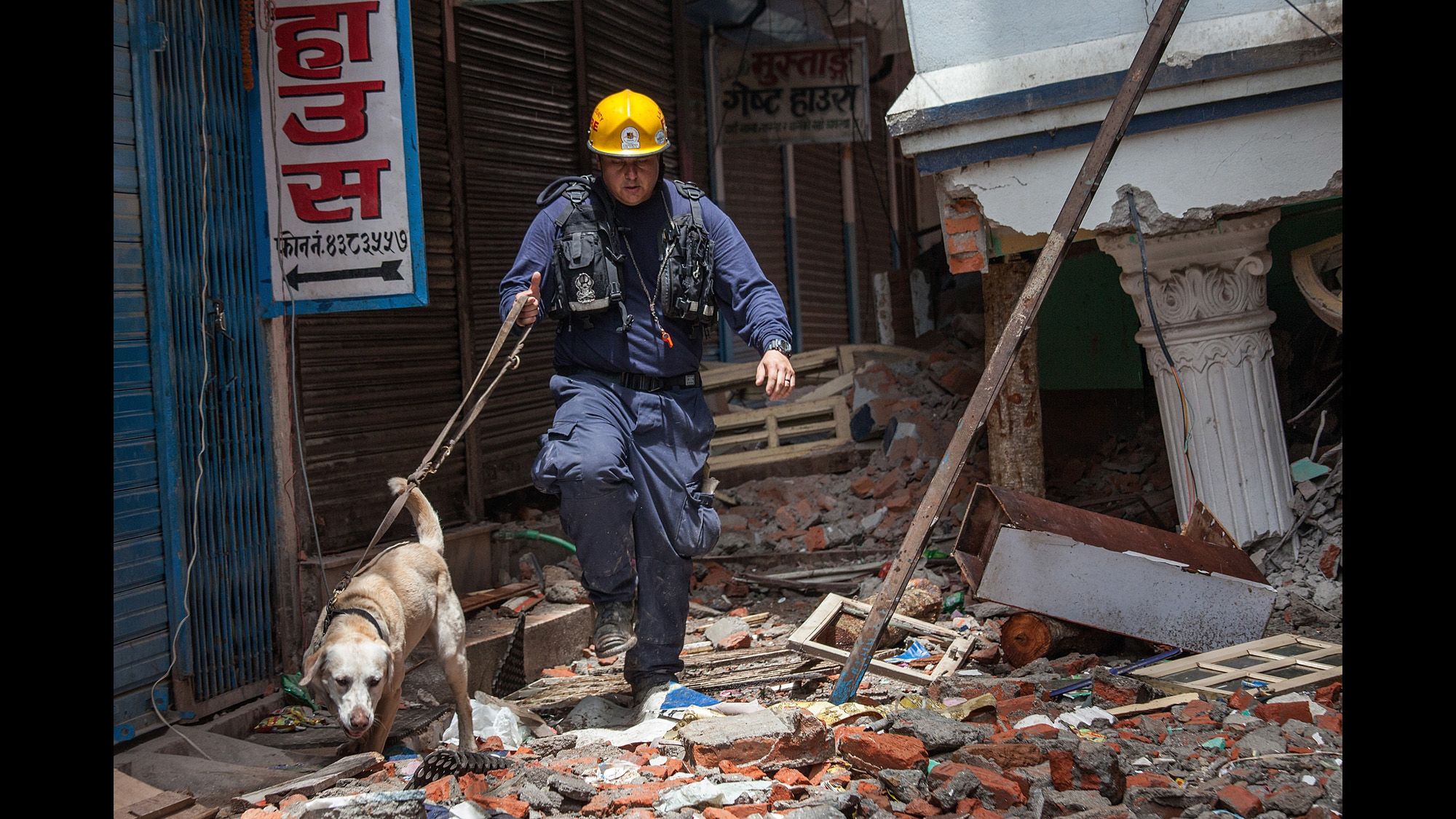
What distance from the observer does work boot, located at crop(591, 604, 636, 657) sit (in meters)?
4.53

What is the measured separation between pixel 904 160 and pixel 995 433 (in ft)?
34.3

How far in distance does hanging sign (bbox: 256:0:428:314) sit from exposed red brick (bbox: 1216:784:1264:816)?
11.6 ft

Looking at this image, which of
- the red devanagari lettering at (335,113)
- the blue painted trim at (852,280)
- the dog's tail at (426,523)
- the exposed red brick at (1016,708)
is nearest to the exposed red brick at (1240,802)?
the exposed red brick at (1016,708)

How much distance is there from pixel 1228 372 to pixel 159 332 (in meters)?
4.99

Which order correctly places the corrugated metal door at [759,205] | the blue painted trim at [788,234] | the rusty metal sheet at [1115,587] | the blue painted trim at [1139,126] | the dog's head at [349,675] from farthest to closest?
the blue painted trim at [788,234], the corrugated metal door at [759,205], the blue painted trim at [1139,126], the rusty metal sheet at [1115,587], the dog's head at [349,675]

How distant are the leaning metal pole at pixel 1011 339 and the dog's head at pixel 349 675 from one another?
5.51 ft

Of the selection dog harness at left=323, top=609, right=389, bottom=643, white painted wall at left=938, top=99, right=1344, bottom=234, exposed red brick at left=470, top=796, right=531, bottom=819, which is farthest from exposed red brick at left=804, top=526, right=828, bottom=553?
exposed red brick at left=470, top=796, right=531, bottom=819

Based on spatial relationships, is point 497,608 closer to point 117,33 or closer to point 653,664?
point 653,664

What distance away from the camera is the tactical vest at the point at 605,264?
4637 millimetres

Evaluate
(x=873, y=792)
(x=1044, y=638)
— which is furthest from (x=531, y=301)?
(x=1044, y=638)

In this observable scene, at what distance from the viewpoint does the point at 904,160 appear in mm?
16719

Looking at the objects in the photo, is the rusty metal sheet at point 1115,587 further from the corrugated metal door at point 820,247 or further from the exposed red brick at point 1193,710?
the corrugated metal door at point 820,247

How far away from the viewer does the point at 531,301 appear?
14.9 feet

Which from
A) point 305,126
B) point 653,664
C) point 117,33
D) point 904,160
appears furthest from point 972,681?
point 904,160
